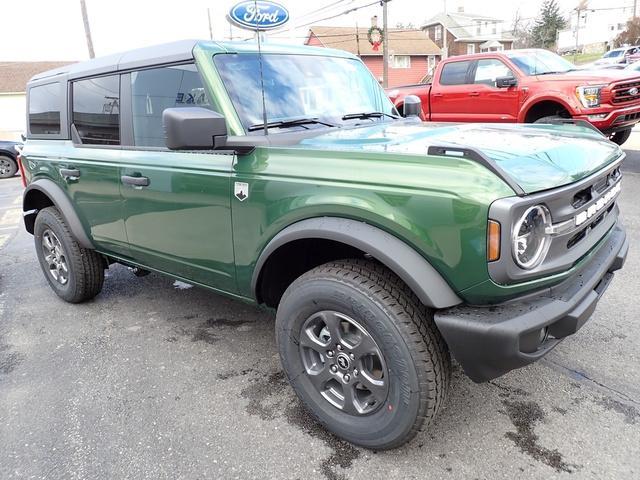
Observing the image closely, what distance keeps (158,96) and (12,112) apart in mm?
35694

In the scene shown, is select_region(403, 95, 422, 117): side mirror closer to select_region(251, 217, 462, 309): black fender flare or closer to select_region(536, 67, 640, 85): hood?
select_region(251, 217, 462, 309): black fender flare

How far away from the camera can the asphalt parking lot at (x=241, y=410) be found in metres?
2.30

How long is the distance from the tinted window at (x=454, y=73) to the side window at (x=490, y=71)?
27 centimetres

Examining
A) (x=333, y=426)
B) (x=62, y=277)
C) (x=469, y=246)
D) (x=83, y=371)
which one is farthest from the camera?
(x=62, y=277)

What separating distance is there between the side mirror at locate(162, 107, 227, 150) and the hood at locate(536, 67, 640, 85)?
684 centimetres

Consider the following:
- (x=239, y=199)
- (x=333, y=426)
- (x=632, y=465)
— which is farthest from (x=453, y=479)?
(x=239, y=199)

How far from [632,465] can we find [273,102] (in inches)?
95.9

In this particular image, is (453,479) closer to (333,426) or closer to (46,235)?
(333,426)

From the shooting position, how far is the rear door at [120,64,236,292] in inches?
109

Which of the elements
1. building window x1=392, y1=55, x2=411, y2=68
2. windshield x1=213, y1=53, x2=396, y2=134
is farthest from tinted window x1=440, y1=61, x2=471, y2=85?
building window x1=392, y1=55, x2=411, y2=68

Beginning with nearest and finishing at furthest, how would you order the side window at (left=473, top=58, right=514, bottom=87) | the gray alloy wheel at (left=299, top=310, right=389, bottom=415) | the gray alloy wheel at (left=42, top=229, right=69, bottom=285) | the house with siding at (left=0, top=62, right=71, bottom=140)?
1. the gray alloy wheel at (left=299, top=310, right=389, bottom=415)
2. the gray alloy wheel at (left=42, top=229, right=69, bottom=285)
3. the side window at (left=473, top=58, right=514, bottom=87)
4. the house with siding at (left=0, top=62, right=71, bottom=140)

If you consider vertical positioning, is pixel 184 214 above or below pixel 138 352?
above

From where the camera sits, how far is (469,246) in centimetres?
189

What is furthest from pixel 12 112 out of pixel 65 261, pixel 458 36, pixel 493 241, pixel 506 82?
pixel 458 36
